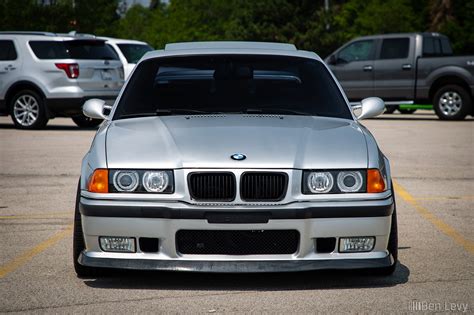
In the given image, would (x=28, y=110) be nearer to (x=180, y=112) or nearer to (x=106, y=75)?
(x=106, y=75)

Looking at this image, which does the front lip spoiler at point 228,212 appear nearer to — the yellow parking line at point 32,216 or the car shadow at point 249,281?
the car shadow at point 249,281

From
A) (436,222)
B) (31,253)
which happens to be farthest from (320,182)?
(436,222)

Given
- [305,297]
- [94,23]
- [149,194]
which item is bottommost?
[94,23]

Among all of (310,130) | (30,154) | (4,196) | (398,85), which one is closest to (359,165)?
(310,130)

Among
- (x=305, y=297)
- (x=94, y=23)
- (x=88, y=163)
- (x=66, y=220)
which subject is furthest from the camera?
(x=94, y=23)

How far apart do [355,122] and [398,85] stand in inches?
749

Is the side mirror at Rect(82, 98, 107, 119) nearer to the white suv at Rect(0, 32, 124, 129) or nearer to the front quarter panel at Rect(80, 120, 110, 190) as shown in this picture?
the front quarter panel at Rect(80, 120, 110, 190)

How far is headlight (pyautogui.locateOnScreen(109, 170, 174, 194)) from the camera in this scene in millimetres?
6266

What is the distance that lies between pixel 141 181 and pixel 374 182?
1.37 metres

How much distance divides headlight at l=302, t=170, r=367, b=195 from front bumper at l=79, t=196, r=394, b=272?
93 millimetres

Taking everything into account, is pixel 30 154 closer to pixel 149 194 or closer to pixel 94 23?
pixel 149 194

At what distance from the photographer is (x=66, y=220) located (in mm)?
9414

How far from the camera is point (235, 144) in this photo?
644 centimetres

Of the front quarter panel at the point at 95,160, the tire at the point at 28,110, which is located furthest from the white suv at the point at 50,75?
the front quarter panel at the point at 95,160
